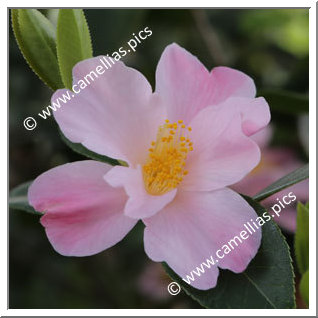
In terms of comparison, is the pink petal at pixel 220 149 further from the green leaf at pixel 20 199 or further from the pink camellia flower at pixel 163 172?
the green leaf at pixel 20 199

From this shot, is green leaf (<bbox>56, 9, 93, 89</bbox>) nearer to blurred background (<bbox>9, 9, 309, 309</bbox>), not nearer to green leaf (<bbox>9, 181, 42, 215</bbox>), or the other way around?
green leaf (<bbox>9, 181, 42, 215</bbox>)

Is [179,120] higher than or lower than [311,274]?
higher

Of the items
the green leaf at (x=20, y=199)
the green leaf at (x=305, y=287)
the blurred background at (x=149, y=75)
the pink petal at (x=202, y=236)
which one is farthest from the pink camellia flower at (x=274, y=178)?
the green leaf at (x=20, y=199)

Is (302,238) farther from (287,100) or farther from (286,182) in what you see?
(287,100)

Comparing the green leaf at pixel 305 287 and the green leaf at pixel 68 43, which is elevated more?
the green leaf at pixel 68 43

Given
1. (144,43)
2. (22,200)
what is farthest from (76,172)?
(144,43)

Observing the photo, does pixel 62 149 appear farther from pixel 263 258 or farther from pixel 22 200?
pixel 263 258

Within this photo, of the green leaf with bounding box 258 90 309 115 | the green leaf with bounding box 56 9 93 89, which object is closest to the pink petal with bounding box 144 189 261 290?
the green leaf with bounding box 56 9 93 89
